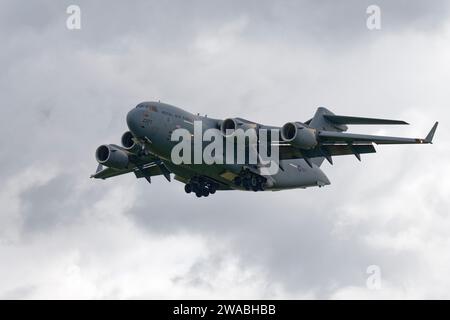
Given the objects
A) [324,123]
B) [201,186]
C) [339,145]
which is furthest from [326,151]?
[201,186]

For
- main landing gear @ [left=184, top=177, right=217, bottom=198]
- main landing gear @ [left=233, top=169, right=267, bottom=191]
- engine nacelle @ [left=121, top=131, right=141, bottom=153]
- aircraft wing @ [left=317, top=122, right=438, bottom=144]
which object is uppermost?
engine nacelle @ [left=121, top=131, right=141, bottom=153]

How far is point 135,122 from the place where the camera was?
42062 mm

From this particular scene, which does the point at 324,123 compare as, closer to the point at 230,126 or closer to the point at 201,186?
the point at 230,126

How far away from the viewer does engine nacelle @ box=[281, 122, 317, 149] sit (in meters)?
42.8

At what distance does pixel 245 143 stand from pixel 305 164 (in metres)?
4.64

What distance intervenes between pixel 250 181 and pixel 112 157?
272 inches

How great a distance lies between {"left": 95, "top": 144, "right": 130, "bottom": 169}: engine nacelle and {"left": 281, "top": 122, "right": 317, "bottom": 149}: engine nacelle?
8.36 meters

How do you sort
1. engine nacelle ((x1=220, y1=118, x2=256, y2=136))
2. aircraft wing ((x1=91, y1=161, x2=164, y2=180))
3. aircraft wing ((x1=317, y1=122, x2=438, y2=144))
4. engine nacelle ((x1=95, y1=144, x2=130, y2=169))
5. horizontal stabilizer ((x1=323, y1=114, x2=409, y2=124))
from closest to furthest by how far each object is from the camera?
aircraft wing ((x1=317, y1=122, x2=438, y2=144))
horizontal stabilizer ((x1=323, y1=114, x2=409, y2=124))
engine nacelle ((x1=220, y1=118, x2=256, y2=136))
engine nacelle ((x1=95, y1=144, x2=130, y2=169))
aircraft wing ((x1=91, y1=161, x2=164, y2=180))

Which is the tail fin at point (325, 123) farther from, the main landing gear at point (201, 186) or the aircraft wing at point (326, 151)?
the main landing gear at point (201, 186)

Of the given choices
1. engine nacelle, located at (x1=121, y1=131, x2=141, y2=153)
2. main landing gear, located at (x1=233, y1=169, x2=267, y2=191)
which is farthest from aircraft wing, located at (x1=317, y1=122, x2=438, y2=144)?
engine nacelle, located at (x1=121, y1=131, x2=141, y2=153)

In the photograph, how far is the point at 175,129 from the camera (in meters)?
42.5

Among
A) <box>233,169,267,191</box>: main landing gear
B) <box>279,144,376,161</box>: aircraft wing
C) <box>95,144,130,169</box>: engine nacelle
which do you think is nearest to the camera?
<box>279,144,376,161</box>: aircraft wing

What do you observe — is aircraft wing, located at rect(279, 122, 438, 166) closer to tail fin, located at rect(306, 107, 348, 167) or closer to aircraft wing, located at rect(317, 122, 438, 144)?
aircraft wing, located at rect(317, 122, 438, 144)

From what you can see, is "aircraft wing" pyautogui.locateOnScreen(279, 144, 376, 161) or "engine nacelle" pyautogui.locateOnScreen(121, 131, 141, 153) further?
"engine nacelle" pyautogui.locateOnScreen(121, 131, 141, 153)
